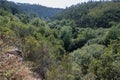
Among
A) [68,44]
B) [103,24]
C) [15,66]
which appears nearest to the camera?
[15,66]

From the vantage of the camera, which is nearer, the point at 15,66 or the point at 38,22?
the point at 15,66

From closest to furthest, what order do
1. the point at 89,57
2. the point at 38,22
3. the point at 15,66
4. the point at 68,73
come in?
the point at 15,66 < the point at 68,73 < the point at 89,57 < the point at 38,22

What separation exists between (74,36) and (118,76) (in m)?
59.7

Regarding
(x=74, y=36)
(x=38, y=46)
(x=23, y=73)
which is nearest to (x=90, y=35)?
(x=74, y=36)

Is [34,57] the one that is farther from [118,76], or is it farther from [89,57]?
[89,57]

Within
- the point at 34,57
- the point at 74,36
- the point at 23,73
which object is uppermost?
the point at 23,73

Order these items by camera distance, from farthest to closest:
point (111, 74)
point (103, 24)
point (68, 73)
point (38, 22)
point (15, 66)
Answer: point (103, 24), point (38, 22), point (111, 74), point (68, 73), point (15, 66)

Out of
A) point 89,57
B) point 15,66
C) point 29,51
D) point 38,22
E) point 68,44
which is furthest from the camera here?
point 38,22

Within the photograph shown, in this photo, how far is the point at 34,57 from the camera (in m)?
29.0

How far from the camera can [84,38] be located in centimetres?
7188

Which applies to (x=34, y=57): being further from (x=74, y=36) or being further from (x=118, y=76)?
(x=74, y=36)

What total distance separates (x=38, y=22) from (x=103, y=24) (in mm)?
27020

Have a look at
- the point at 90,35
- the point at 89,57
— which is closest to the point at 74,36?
the point at 90,35

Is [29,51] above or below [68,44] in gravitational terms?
above
